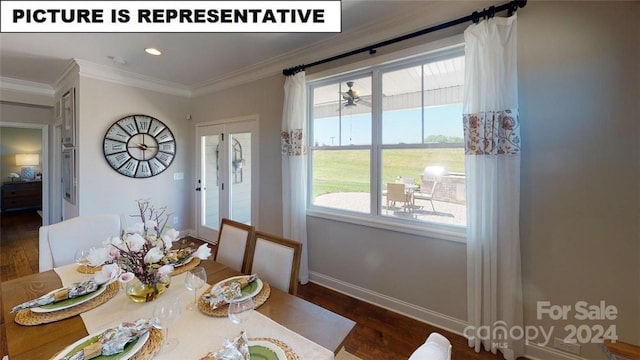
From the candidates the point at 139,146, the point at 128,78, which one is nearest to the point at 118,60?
the point at 128,78

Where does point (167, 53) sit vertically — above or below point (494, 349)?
above

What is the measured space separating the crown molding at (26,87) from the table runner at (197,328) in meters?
4.72

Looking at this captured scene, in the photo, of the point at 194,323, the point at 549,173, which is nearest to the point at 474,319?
the point at 549,173

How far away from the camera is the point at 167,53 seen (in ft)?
9.69

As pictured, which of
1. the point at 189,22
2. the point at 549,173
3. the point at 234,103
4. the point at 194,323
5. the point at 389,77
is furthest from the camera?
the point at 234,103

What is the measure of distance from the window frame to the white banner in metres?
0.58

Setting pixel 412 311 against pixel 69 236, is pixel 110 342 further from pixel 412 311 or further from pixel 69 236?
pixel 412 311

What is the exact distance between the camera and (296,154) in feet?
9.19

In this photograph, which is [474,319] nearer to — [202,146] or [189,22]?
[189,22]

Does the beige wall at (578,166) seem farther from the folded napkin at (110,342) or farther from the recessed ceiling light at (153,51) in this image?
the recessed ceiling light at (153,51)

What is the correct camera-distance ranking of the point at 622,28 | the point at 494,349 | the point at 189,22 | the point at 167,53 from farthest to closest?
the point at 167,53
the point at 189,22
the point at 494,349
the point at 622,28

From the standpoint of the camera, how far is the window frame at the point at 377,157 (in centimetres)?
207

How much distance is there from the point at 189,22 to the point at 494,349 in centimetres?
337

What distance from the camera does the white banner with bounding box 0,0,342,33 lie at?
200 centimetres
